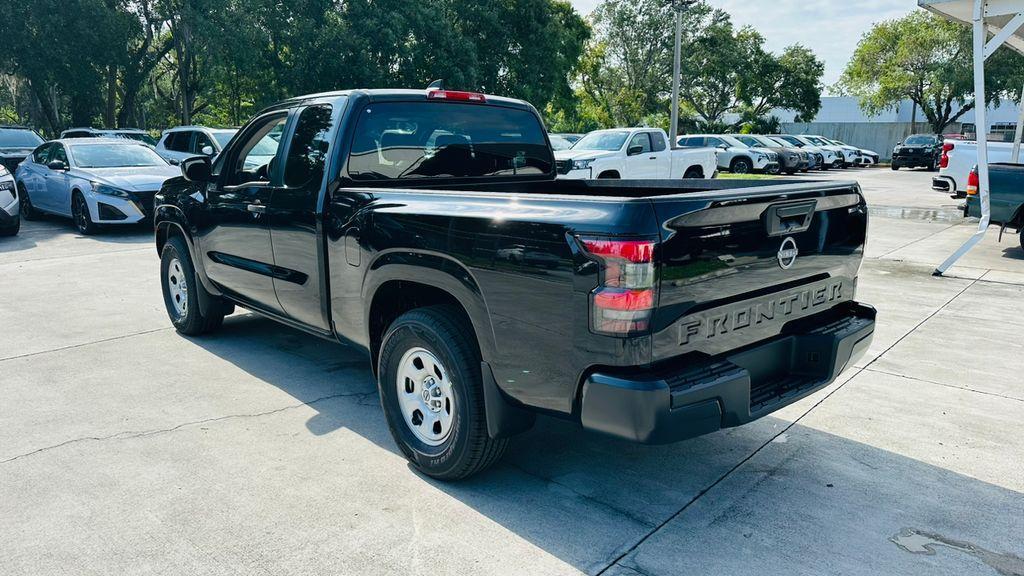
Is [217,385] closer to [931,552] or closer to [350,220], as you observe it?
[350,220]

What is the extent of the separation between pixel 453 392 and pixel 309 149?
6.29 ft

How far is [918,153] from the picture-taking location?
34.0m

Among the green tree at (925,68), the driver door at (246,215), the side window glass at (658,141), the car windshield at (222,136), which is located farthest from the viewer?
the green tree at (925,68)

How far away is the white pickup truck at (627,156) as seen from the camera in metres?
16.4

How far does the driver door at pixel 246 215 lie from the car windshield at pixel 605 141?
41.6 feet

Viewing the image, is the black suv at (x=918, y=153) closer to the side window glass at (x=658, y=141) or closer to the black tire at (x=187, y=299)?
the side window glass at (x=658, y=141)

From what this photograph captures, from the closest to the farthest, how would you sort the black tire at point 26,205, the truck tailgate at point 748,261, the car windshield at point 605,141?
1. the truck tailgate at point 748,261
2. the black tire at point 26,205
3. the car windshield at point 605,141

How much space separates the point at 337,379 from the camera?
514 centimetres

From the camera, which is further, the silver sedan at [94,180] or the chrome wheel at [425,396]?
the silver sedan at [94,180]

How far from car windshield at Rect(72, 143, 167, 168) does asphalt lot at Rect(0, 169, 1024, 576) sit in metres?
7.87

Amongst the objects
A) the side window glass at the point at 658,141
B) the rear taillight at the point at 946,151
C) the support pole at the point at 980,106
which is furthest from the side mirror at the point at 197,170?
the rear taillight at the point at 946,151

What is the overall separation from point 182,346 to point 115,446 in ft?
6.52

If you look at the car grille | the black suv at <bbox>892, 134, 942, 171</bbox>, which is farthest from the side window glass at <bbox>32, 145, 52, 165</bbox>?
the black suv at <bbox>892, 134, 942, 171</bbox>

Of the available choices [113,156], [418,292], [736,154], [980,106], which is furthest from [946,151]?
[113,156]
